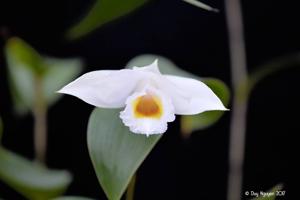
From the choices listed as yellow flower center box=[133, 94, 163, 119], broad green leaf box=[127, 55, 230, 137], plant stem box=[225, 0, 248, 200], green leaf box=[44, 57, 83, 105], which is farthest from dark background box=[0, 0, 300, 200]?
yellow flower center box=[133, 94, 163, 119]

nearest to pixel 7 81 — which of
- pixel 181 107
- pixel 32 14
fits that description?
pixel 32 14

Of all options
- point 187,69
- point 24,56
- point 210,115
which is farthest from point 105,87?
point 187,69

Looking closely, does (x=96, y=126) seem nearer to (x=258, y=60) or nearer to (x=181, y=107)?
(x=181, y=107)

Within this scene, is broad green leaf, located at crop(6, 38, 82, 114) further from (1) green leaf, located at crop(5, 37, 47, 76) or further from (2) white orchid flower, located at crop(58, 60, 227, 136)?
(2) white orchid flower, located at crop(58, 60, 227, 136)

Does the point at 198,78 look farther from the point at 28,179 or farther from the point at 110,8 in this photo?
the point at 28,179

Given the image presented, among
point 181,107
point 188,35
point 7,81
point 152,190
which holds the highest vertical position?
point 188,35

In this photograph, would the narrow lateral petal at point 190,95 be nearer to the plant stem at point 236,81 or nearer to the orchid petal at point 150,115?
the orchid petal at point 150,115

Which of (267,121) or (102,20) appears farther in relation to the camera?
(267,121)
